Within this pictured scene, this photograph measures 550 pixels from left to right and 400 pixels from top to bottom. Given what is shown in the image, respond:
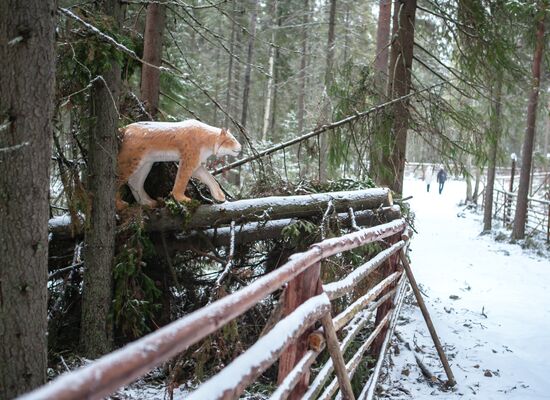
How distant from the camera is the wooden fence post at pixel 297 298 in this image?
6.49ft

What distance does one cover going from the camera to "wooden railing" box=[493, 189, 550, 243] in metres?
13.0

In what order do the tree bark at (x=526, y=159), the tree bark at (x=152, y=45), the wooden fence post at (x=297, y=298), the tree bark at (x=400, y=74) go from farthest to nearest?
the tree bark at (x=526, y=159) → the tree bark at (x=400, y=74) → the tree bark at (x=152, y=45) → the wooden fence post at (x=297, y=298)

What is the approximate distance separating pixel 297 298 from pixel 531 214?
52.4 feet

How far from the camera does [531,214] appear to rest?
601 inches

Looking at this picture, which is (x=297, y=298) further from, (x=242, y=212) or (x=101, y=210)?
(x=242, y=212)

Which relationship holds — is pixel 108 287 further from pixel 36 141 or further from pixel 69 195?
pixel 36 141

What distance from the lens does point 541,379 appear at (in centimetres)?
494

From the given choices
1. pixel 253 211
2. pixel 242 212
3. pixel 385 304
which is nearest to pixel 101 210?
pixel 242 212

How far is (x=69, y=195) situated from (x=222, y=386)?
2.60 metres

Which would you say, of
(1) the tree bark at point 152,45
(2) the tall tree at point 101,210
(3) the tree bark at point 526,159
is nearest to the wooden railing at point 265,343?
(2) the tall tree at point 101,210

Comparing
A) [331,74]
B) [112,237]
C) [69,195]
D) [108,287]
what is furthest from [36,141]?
[331,74]

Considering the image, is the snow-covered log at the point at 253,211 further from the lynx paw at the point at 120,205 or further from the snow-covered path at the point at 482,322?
the snow-covered path at the point at 482,322

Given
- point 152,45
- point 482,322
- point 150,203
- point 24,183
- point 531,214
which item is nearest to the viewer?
point 24,183

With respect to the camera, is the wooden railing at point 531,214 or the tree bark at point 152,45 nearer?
the tree bark at point 152,45
